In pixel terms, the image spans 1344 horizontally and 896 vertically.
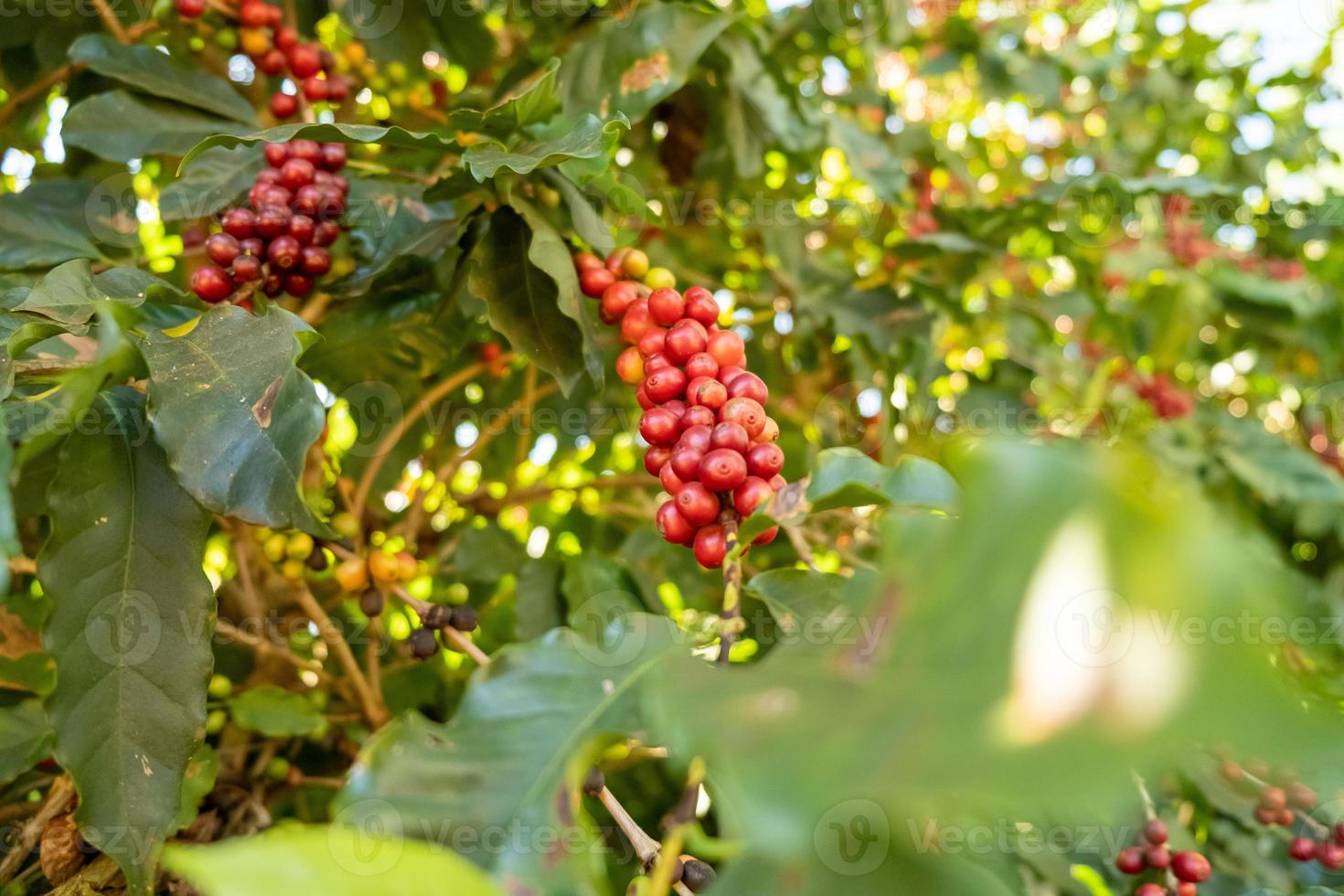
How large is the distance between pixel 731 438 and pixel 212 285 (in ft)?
1.79

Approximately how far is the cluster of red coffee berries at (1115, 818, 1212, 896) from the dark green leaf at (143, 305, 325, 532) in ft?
3.13

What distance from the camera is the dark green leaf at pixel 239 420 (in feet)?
2.12

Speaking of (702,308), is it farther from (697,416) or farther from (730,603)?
(730,603)

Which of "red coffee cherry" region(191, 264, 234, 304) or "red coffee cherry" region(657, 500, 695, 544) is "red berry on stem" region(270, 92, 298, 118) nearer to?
"red coffee cherry" region(191, 264, 234, 304)

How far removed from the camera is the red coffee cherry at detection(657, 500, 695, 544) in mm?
688

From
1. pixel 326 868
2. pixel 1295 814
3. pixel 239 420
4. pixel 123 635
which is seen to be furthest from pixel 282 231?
pixel 1295 814

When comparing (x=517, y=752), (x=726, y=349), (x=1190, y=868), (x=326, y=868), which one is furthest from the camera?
(x=1190, y=868)

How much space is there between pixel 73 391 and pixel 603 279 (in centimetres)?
48

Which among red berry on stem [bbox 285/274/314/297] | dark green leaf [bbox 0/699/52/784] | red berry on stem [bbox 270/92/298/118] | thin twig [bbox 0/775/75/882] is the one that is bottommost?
thin twig [bbox 0/775/75/882]

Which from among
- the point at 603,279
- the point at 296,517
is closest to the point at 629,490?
the point at 603,279

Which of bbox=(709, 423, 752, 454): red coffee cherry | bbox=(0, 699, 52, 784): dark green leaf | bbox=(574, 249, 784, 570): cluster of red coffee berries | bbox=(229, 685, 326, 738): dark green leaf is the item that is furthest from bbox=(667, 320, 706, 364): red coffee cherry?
bbox=(0, 699, 52, 784): dark green leaf

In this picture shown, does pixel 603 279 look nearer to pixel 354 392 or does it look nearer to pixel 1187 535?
pixel 354 392

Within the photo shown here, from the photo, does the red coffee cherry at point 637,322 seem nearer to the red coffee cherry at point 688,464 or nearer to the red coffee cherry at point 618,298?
the red coffee cherry at point 618,298

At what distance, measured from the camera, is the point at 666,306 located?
2.67 feet
